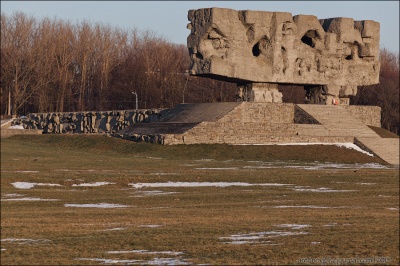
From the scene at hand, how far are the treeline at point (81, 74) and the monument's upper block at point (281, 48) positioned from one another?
1817cm

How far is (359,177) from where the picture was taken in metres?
30.2

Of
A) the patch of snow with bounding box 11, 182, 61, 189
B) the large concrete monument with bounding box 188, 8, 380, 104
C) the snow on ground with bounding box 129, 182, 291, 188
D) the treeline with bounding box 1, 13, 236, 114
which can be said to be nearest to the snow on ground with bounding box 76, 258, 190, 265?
the patch of snow with bounding box 11, 182, 61, 189

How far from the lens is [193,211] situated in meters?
18.3

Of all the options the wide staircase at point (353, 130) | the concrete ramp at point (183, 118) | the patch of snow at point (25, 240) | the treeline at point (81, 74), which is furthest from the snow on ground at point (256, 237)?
the treeline at point (81, 74)

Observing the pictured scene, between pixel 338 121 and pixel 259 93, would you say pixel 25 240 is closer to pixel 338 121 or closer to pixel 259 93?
pixel 338 121

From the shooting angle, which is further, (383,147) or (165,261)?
(383,147)

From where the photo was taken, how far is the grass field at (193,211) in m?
11.9

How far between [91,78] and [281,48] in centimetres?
3089

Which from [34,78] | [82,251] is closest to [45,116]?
[34,78]

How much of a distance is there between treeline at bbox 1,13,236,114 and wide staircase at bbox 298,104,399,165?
20.1 m

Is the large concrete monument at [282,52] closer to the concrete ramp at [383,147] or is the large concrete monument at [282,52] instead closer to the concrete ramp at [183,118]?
the concrete ramp at [183,118]

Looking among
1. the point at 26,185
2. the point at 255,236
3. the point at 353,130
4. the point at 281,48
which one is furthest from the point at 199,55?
the point at 255,236

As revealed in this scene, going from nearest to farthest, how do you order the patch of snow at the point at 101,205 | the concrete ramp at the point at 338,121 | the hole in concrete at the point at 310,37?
1. the patch of snow at the point at 101,205
2. the concrete ramp at the point at 338,121
3. the hole in concrete at the point at 310,37

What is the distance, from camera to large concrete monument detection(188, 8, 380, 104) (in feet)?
157
